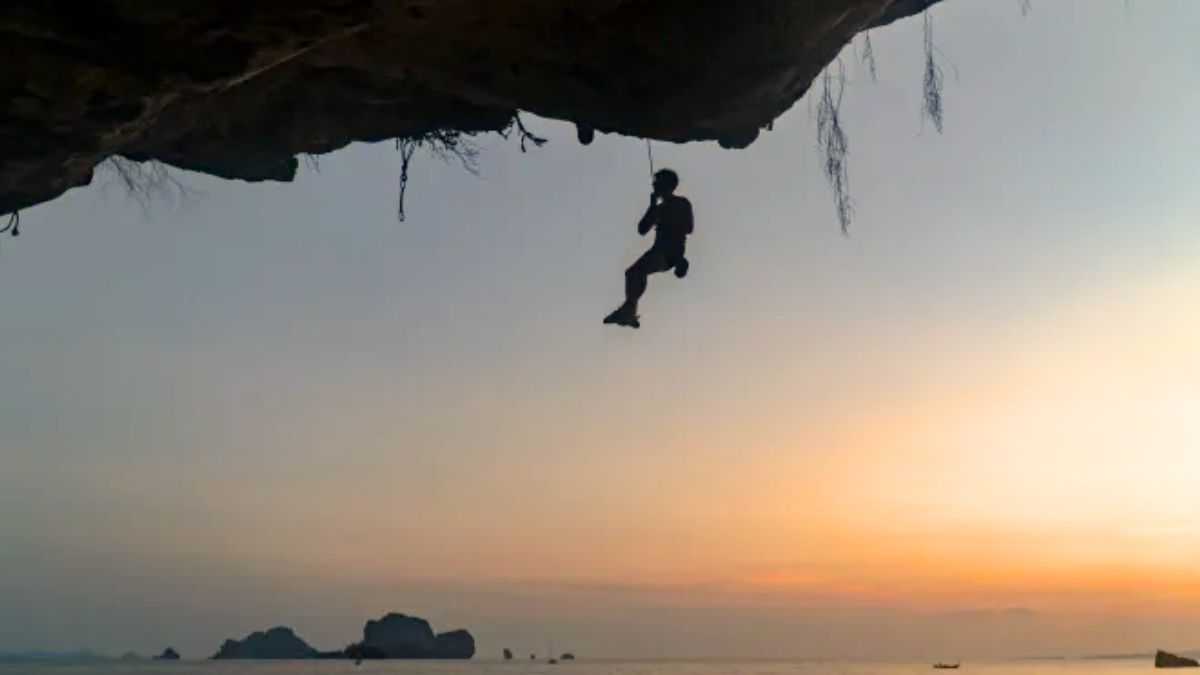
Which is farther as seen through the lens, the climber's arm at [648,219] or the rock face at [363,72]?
the climber's arm at [648,219]

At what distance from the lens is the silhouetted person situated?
336 inches

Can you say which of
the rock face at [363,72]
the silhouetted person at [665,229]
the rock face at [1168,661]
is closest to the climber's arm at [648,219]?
the silhouetted person at [665,229]

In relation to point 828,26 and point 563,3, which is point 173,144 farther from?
point 828,26

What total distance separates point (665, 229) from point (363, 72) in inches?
107

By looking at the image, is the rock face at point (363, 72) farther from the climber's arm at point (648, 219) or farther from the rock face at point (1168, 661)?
the rock face at point (1168, 661)

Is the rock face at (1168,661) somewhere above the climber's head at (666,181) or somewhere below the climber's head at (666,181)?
below

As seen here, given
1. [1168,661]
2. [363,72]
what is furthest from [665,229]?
[1168,661]

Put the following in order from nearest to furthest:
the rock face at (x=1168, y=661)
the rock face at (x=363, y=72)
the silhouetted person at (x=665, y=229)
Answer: the rock face at (x=363, y=72) → the silhouetted person at (x=665, y=229) → the rock face at (x=1168, y=661)

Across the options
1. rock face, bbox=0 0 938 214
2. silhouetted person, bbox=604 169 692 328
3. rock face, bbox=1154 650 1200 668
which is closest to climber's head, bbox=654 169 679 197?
silhouetted person, bbox=604 169 692 328

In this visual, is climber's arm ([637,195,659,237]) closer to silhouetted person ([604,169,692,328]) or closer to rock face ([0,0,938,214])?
silhouetted person ([604,169,692,328])

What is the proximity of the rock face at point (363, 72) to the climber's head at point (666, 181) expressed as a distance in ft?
2.18

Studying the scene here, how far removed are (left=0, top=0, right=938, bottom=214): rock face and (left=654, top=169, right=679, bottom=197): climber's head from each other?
0.66 m

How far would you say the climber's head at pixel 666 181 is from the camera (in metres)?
8.55

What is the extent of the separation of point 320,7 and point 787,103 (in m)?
3.95
